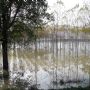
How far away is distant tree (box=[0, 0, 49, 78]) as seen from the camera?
11.0 metres

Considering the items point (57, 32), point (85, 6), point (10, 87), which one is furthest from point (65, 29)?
point (10, 87)

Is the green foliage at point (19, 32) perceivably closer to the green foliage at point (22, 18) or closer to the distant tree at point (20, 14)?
the green foliage at point (22, 18)

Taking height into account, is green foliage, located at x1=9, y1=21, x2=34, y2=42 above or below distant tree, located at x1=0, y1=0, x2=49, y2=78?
below

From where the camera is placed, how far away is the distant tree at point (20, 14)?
10991 millimetres

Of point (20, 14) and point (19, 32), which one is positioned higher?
point (20, 14)

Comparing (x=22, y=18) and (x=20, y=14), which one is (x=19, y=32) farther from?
(x=20, y=14)

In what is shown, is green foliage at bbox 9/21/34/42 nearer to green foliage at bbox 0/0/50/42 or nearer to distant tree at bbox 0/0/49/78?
green foliage at bbox 0/0/50/42

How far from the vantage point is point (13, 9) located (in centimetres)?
1135

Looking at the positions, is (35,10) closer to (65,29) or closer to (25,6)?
(25,6)

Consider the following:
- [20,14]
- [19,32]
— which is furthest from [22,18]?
[19,32]

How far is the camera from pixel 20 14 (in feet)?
37.8

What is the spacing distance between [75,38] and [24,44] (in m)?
27.4

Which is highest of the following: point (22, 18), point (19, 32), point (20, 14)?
point (20, 14)

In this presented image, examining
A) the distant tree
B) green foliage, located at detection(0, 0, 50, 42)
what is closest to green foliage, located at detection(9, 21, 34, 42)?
green foliage, located at detection(0, 0, 50, 42)
